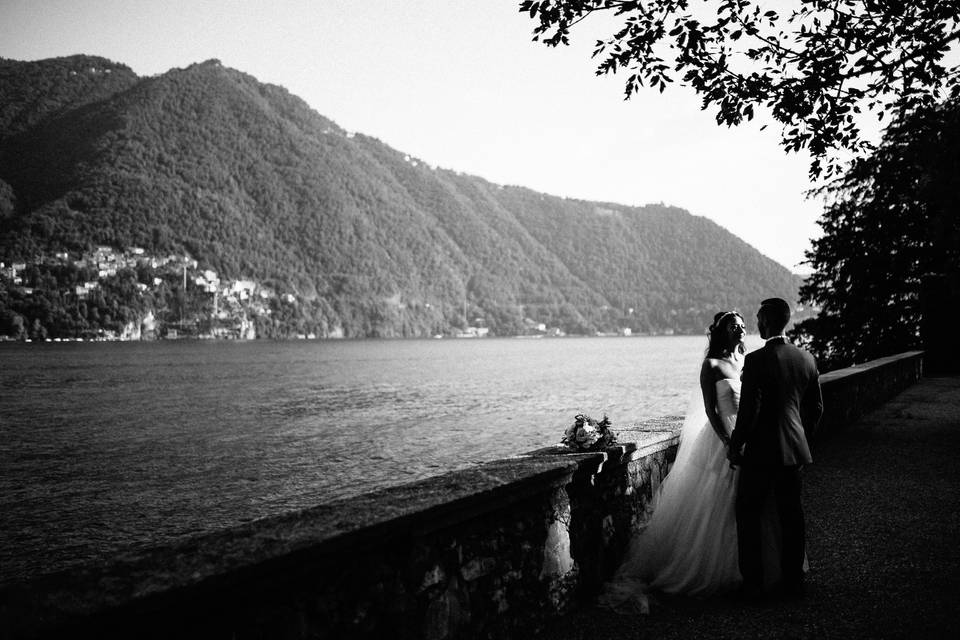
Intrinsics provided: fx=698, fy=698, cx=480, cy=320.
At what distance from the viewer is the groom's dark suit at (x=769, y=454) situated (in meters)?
4.17

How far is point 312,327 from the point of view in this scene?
596ft

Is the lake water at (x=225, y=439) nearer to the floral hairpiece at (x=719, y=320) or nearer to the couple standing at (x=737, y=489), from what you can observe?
the couple standing at (x=737, y=489)

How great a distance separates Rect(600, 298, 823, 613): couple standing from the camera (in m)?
4.19

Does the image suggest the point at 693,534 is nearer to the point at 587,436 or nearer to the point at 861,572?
the point at 587,436

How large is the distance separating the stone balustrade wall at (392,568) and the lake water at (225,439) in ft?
33.2

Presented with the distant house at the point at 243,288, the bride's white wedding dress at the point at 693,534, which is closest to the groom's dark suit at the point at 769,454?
the bride's white wedding dress at the point at 693,534

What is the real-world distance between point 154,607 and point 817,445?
382 inches

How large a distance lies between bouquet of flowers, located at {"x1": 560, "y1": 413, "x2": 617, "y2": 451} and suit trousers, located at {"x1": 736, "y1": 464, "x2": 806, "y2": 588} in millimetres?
971

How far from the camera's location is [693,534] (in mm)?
4418

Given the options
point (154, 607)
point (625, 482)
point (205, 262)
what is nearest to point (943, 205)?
point (625, 482)

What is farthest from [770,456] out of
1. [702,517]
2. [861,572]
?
[861,572]

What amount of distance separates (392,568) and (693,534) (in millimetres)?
2247

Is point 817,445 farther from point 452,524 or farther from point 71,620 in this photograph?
point 71,620

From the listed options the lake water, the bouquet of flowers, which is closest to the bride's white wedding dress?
the bouquet of flowers
